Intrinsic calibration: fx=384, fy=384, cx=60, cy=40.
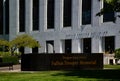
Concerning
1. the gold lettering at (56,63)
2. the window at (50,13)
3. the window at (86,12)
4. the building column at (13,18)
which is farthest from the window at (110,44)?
the gold lettering at (56,63)

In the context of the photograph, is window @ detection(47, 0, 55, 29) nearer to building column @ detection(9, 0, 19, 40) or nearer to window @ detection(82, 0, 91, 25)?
window @ detection(82, 0, 91, 25)

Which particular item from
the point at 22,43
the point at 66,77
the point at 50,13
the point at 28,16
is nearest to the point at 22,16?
the point at 28,16

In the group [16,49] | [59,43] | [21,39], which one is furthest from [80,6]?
[16,49]

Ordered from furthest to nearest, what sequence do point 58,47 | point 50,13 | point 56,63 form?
point 50,13 < point 58,47 < point 56,63

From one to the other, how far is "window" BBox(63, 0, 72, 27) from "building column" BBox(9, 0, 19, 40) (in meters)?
12.6

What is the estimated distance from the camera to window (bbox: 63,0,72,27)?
2624 inches

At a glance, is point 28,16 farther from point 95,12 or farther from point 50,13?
point 95,12

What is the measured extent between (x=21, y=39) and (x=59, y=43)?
6.86m

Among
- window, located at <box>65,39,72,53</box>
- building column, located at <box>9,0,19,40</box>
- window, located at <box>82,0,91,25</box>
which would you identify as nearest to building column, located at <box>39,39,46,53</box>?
window, located at <box>65,39,72,53</box>

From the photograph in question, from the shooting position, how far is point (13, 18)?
76750mm

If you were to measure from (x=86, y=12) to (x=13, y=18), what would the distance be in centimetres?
1879

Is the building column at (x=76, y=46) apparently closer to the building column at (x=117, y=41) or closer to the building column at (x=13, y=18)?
the building column at (x=117, y=41)

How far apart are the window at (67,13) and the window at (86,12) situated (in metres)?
2.97

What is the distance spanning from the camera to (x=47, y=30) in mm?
70625
